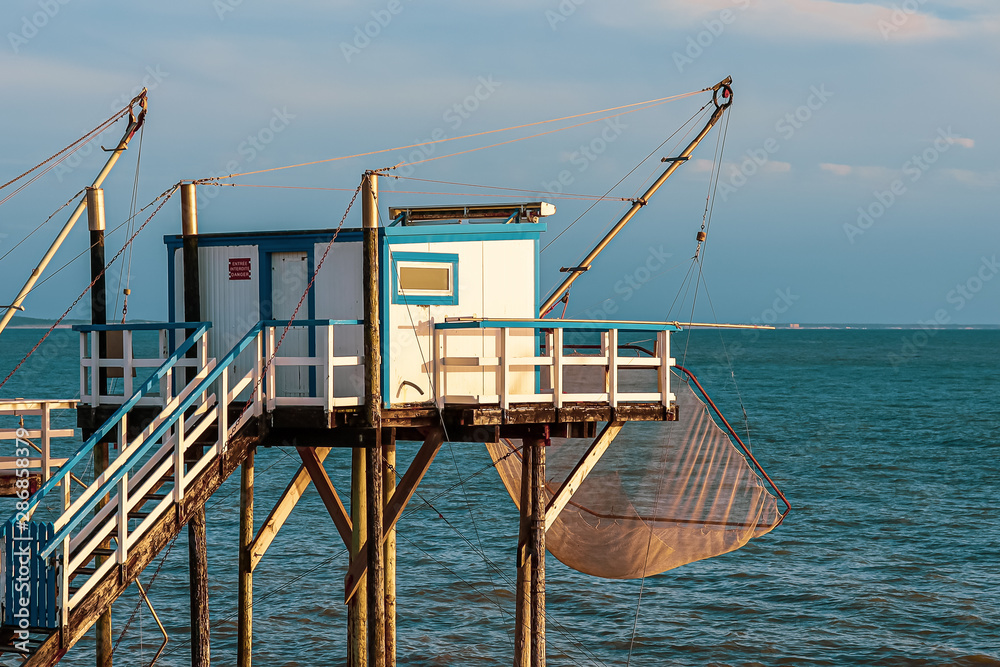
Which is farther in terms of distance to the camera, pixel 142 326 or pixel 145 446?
pixel 142 326

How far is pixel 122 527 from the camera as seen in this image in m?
13.2

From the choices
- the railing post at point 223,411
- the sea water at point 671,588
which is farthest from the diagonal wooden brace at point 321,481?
the sea water at point 671,588

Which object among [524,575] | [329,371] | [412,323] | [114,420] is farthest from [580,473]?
[114,420]

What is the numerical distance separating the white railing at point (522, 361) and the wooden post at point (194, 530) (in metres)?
3.68

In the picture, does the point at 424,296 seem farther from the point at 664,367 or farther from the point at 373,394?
the point at 664,367

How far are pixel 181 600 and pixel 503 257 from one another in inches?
685

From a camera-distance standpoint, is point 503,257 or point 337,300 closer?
point 337,300

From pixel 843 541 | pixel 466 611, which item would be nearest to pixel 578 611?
pixel 466 611

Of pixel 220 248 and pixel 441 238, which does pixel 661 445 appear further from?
pixel 220 248

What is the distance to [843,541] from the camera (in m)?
37.2

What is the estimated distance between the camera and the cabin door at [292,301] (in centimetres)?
1591

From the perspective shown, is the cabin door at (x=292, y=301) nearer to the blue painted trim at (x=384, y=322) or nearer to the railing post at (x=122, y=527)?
the blue painted trim at (x=384, y=322)

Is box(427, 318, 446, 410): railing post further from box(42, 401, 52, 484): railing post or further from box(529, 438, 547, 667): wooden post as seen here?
box(42, 401, 52, 484): railing post

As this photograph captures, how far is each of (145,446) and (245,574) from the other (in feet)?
17.7
